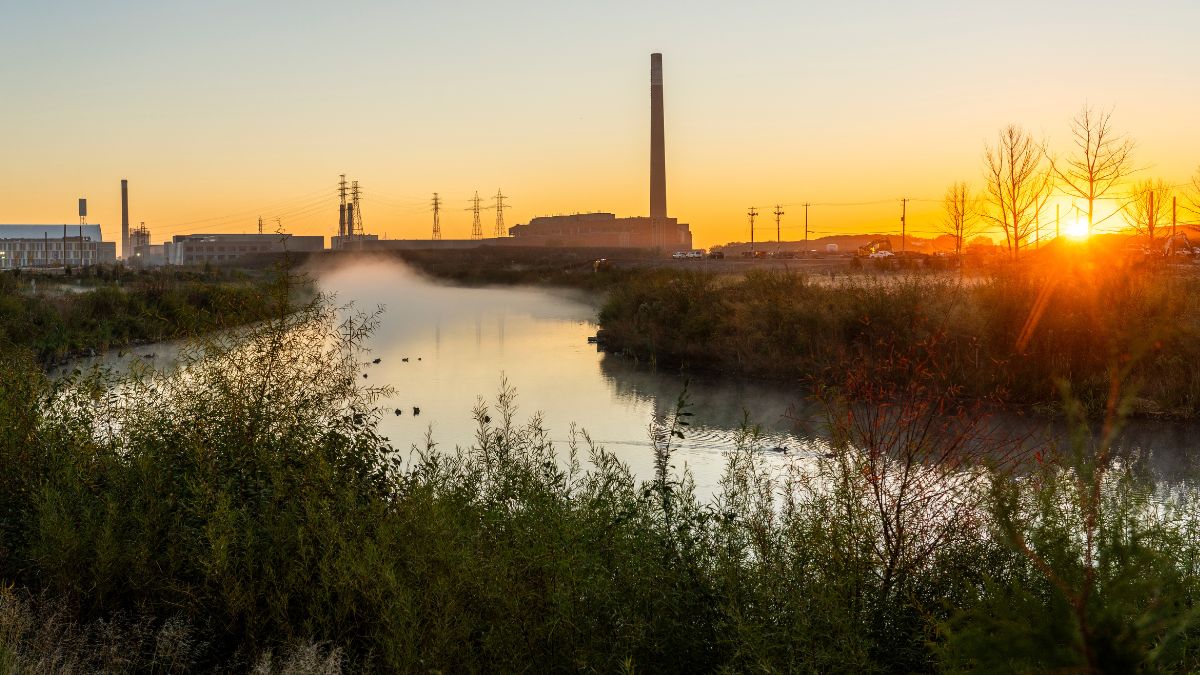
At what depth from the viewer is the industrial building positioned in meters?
88.7

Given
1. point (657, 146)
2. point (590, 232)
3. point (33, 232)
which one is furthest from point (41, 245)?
point (657, 146)

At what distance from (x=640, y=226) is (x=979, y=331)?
331ft

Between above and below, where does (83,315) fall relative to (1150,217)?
below

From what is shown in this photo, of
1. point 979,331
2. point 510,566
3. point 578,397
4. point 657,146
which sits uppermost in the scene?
point 657,146

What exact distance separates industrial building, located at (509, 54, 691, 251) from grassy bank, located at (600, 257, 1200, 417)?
60080mm

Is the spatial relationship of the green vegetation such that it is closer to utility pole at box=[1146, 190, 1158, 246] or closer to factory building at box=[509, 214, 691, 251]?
utility pole at box=[1146, 190, 1158, 246]

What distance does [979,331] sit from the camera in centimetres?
2245

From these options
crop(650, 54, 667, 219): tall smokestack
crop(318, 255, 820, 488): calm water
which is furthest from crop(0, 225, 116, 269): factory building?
crop(318, 255, 820, 488): calm water

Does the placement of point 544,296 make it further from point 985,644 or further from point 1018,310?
point 985,644

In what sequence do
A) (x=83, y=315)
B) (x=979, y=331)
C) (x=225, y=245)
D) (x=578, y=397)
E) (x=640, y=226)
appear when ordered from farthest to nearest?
(x=225, y=245) < (x=640, y=226) < (x=83, y=315) < (x=578, y=397) < (x=979, y=331)

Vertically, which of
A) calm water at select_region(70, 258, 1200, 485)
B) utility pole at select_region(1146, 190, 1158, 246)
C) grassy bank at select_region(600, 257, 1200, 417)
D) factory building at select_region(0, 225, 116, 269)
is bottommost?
calm water at select_region(70, 258, 1200, 485)

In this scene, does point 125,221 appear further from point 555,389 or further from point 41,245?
point 555,389

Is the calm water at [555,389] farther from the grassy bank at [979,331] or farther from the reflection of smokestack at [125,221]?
the reflection of smokestack at [125,221]

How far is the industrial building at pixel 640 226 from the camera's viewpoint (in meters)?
88.7
